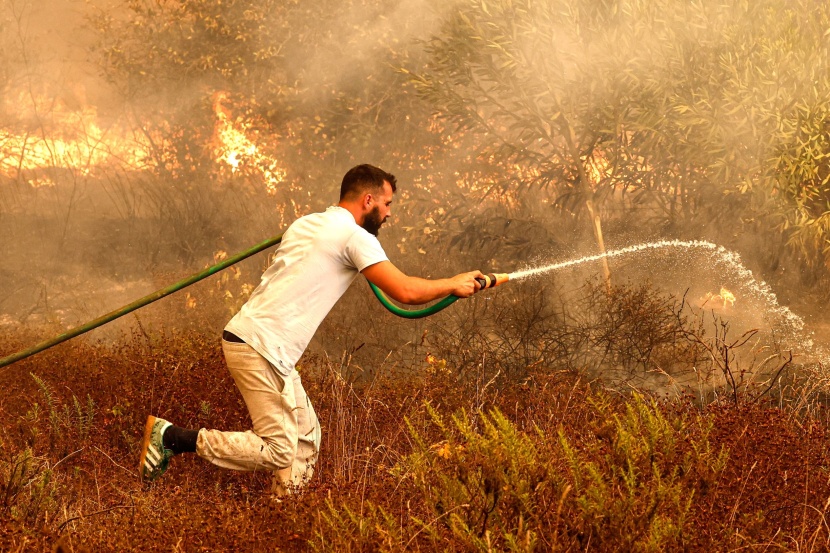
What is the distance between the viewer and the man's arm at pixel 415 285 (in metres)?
3.55

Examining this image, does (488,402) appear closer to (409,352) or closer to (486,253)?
(409,352)

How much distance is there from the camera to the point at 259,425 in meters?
3.74

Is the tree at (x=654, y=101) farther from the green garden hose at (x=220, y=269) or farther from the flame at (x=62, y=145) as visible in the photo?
the green garden hose at (x=220, y=269)

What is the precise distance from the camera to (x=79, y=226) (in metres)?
10.6

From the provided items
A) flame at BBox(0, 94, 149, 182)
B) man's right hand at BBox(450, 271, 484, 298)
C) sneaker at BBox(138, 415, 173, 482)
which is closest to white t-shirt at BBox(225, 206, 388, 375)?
man's right hand at BBox(450, 271, 484, 298)

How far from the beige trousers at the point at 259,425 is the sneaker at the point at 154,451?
0.17m

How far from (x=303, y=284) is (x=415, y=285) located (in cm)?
44

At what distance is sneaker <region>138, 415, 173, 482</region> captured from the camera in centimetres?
385

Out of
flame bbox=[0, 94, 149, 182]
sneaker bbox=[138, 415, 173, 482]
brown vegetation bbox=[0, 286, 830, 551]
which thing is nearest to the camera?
brown vegetation bbox=[0, 286, 830, 551]

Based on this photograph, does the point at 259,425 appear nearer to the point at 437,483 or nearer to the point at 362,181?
the point at 437,483

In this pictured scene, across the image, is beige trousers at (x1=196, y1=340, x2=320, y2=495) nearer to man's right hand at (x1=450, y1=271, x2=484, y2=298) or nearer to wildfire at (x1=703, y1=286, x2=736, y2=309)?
man's right hand at (x1=450, y1=271, x2=484, y2=298)

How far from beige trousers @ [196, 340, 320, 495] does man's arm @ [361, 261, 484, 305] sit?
0.57m

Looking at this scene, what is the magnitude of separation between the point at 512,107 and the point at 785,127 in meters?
2.64

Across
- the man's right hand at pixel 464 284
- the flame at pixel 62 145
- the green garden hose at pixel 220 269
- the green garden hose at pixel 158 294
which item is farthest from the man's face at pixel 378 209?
the flame at pixel 62 145
